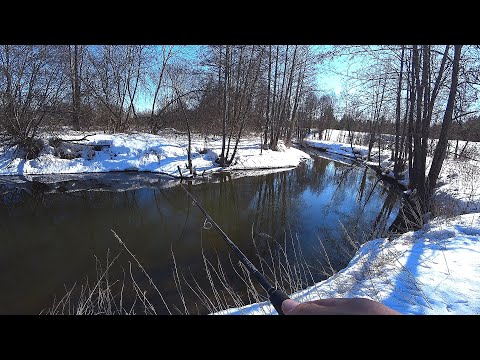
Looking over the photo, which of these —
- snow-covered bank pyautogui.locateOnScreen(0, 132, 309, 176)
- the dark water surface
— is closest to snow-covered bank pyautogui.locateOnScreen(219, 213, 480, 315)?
the dark water surface

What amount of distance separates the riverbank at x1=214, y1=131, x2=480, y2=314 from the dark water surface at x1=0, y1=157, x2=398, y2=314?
1104 mm

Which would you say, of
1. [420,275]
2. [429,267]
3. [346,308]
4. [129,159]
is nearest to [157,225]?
[420,275]

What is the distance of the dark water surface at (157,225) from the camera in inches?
221

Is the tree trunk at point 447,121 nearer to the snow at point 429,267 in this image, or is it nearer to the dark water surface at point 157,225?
the snow at point 429,267

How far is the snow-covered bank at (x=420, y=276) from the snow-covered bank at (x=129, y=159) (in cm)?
1368

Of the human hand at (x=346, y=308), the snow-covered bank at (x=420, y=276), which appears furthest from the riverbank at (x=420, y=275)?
the human hand at (x=346, y=308)

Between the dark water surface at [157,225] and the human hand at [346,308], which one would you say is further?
the dark water surface at [157,225]

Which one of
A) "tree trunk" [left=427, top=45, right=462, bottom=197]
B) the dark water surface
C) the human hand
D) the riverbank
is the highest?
"tree trunk" [left=427, top=45, right=462, bottom=197]

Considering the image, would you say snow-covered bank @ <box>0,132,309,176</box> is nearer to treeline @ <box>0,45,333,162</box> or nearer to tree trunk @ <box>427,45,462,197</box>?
treeline @ <box>0,45,333,162</box>

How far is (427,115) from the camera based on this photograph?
9289mm

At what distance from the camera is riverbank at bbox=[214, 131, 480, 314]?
3039 millimetres

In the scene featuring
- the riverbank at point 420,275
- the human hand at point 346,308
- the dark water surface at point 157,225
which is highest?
the human hand at point 346,308
